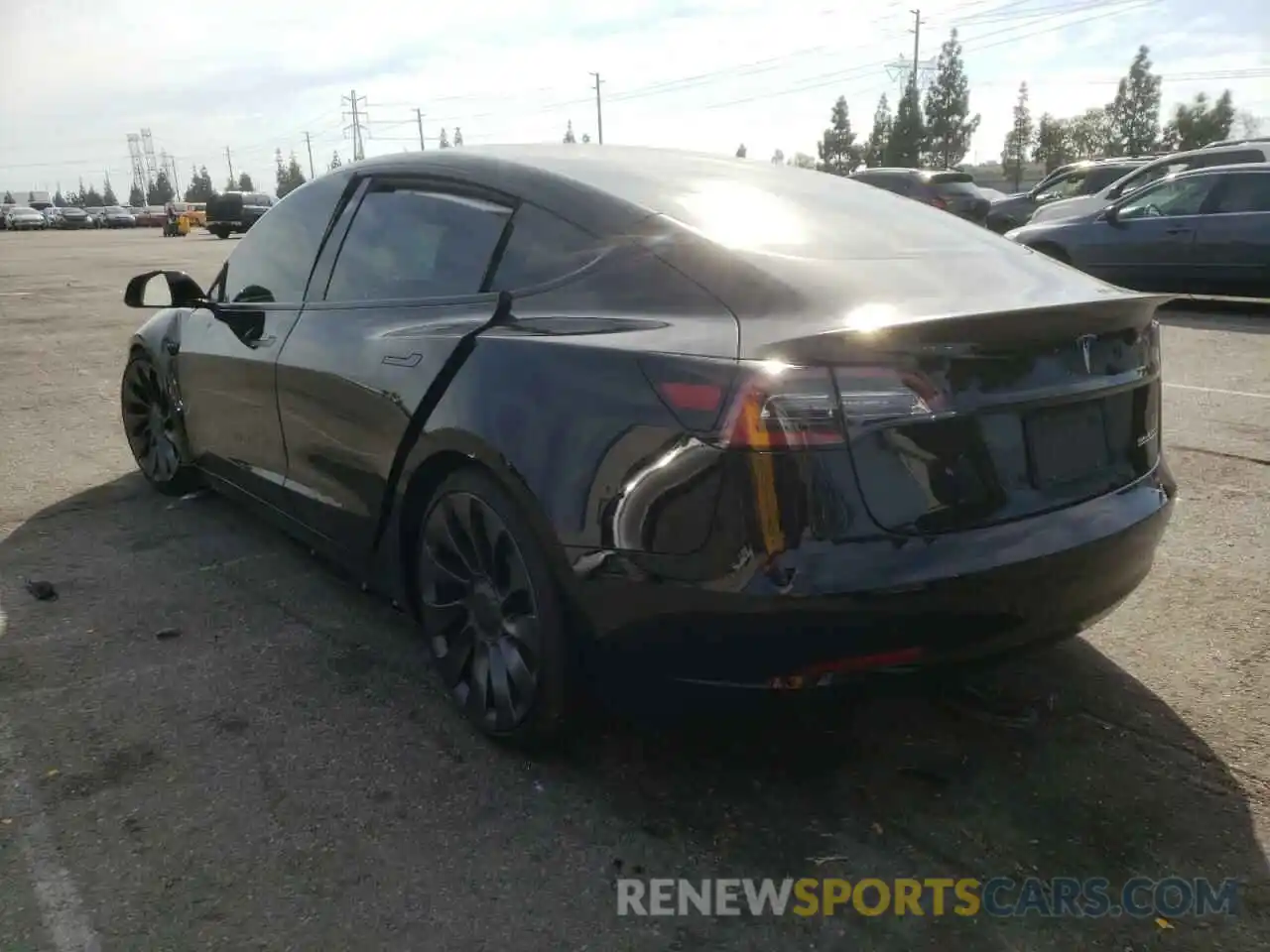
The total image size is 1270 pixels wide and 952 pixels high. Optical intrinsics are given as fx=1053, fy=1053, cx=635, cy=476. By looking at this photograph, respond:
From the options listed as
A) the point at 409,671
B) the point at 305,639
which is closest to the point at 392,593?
the point at 409,671

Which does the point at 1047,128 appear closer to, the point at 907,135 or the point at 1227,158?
the point at 907,135

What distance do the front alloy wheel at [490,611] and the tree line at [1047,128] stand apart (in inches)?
2795

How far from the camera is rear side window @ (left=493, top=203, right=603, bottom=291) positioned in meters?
2.73

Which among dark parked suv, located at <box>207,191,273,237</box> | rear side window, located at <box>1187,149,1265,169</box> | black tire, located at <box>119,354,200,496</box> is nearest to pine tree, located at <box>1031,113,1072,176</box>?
dark parked suv, located at <box>207,191,273,237</box>

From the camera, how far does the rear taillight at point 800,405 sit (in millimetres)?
2117

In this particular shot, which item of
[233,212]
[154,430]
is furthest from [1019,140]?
[154,430]

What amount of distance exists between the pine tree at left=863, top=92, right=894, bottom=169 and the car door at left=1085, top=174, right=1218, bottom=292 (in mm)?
65293

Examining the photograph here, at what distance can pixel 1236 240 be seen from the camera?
10.7m

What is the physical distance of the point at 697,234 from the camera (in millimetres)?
2643

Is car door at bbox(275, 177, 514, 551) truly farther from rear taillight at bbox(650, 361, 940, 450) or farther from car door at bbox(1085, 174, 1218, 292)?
car door at bbox(1085, 174, 1218, 292)

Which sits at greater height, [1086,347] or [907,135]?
[907,135]

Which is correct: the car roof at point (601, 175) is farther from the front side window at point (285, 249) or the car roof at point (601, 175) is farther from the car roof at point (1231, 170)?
the car roof at point (1231, 170)

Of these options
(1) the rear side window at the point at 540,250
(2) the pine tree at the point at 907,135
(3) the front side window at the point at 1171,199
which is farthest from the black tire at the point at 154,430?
(2) the pine tree at the point at 907,135

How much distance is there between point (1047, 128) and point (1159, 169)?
2690 inches
